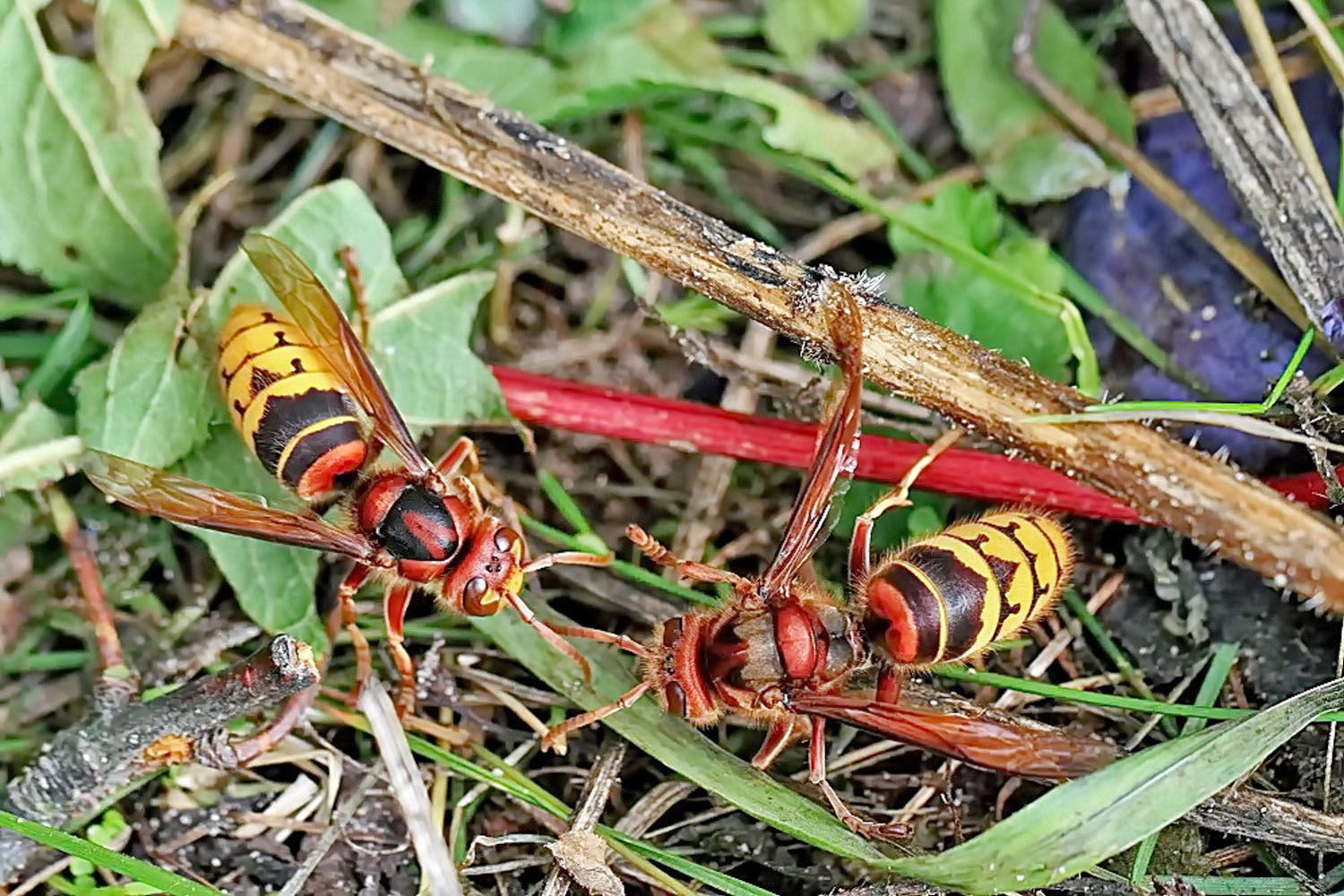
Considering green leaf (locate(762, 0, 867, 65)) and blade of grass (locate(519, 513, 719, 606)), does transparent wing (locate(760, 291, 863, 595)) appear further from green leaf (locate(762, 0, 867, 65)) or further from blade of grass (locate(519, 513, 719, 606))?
green leaf (locate(762, 0, 867, 65))

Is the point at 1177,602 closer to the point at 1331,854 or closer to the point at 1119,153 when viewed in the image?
the point at 1331,854

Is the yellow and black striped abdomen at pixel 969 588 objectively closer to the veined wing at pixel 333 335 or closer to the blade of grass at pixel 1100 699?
the blade of grass at pixel 1100 699

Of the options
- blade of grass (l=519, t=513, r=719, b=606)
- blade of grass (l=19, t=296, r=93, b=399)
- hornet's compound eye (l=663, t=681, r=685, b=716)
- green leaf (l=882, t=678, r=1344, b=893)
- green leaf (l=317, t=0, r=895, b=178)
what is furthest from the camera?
green leaf (l=317, t=0, r=895, b=178)

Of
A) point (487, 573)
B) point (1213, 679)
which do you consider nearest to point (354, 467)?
point (487, 573)

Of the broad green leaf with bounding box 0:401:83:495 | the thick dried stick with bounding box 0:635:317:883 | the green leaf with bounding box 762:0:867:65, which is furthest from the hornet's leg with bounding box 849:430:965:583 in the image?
the broad green leaf with bounding box 0:401:83:495

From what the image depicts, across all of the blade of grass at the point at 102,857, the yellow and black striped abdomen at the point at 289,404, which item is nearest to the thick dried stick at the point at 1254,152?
the yellow and black striped abdomen at the point at 289,404

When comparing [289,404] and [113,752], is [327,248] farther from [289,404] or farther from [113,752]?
[113,752]
